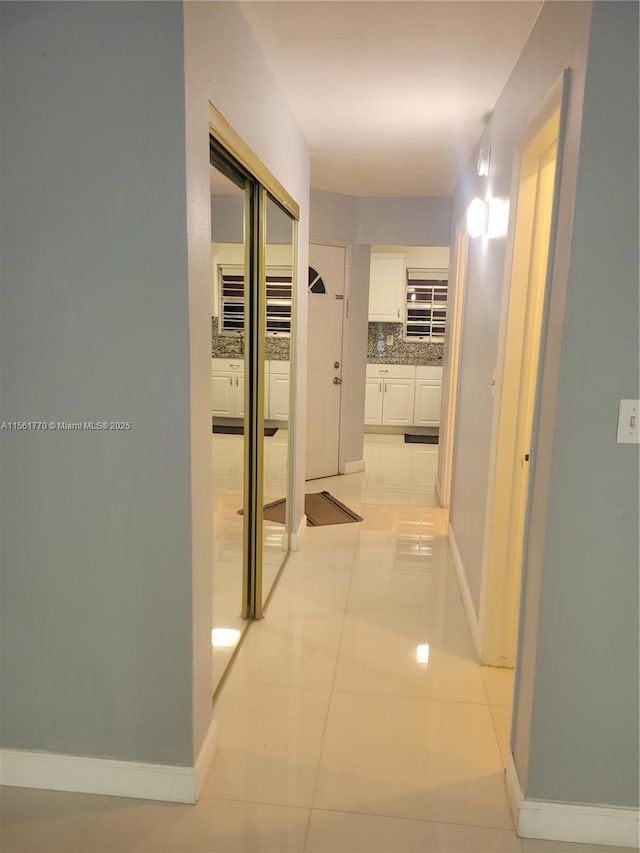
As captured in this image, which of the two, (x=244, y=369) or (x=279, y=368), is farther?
(x=279, y=368)

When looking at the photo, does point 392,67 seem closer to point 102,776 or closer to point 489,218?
point 489,218

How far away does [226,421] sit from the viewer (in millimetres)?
2545

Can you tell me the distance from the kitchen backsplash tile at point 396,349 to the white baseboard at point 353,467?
2.05m

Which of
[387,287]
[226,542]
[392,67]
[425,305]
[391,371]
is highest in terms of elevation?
[392,67]

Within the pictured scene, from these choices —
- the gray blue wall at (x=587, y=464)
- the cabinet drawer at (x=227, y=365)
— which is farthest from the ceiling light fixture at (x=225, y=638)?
the gray blue wall at (x=587, y=464)

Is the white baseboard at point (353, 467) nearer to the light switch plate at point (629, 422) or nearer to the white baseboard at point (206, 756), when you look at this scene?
the white baseboard at point (206, 756)

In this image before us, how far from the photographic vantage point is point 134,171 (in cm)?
169

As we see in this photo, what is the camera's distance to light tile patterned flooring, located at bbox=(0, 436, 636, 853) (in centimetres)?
181

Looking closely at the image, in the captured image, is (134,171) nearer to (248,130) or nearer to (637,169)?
(248,130)

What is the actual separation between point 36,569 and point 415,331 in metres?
6.39

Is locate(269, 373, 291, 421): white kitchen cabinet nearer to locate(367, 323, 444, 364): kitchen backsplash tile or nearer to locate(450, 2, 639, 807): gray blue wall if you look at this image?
locate(450, 2, 639, 807): gray blue wall

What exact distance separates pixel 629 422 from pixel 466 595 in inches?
72.8

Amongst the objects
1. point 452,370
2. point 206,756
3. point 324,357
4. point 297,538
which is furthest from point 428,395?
point 206,756

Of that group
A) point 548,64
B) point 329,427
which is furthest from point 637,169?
point 329,427
